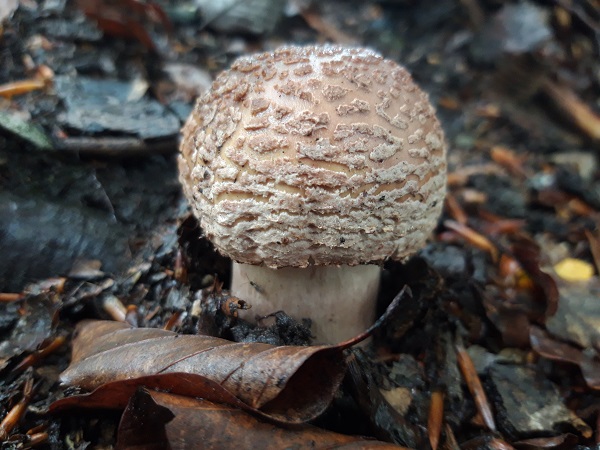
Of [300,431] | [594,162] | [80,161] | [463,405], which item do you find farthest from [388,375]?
[594,162]

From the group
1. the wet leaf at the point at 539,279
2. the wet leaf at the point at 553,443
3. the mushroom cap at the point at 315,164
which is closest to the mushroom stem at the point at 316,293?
the mushroom cap at the point at 315,164

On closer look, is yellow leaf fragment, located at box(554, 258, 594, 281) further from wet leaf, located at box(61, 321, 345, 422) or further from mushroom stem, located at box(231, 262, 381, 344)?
wet leaf, located at box(61, 321, 345, 422)

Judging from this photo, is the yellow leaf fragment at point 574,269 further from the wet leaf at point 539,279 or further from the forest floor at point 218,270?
the wet leaf at point 539,279

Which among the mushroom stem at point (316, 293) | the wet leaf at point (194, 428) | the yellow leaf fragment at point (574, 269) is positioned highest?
the yellow leaf fragment at point (574, 269)

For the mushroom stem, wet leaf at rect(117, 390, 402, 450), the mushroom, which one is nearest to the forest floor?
wet leaf at rect(117, 390, 402, 450)

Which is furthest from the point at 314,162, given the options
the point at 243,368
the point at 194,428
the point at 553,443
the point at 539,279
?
the point at 539,279
